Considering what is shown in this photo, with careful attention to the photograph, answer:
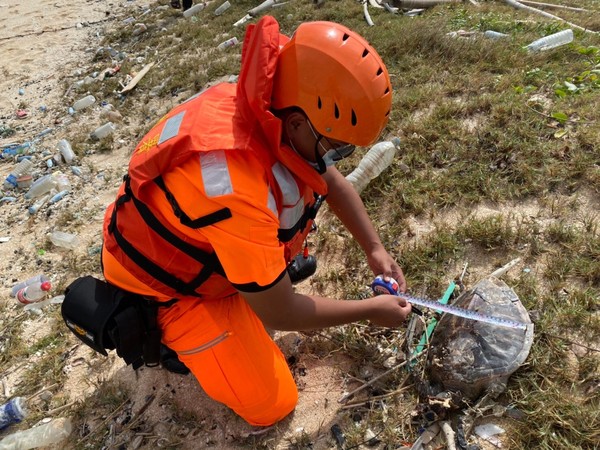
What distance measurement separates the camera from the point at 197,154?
1906 mm

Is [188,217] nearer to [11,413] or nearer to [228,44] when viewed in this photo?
[11,413]

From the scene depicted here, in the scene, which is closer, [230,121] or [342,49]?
[342,49]

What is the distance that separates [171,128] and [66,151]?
430 centimetres

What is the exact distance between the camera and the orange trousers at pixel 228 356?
2.54m

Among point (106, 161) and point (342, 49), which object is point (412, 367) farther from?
point (106, 161)

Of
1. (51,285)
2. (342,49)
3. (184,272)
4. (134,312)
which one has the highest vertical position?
(342,49)

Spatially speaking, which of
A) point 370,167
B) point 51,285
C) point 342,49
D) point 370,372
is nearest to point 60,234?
point 51,285

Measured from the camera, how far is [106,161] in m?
5.55

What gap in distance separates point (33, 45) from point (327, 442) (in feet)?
33.0

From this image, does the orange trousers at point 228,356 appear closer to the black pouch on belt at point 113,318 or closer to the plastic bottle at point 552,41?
the black pouch on belt at point 113,318

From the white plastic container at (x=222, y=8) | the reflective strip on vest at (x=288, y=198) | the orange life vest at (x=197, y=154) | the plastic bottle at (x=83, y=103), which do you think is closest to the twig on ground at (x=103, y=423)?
the orange life vest at (x=197, y=154)

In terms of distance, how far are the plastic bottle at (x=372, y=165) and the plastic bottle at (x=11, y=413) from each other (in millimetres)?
2723

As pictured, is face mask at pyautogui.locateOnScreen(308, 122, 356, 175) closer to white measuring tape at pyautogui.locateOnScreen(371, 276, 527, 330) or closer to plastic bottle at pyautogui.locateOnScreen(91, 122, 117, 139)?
white measuring tape at pyautogui.locateOnScreen(371, 276, 527, 330)

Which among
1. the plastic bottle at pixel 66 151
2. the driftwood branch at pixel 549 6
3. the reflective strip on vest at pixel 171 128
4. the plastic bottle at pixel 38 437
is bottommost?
the driftwood branch at pixel 549 6
